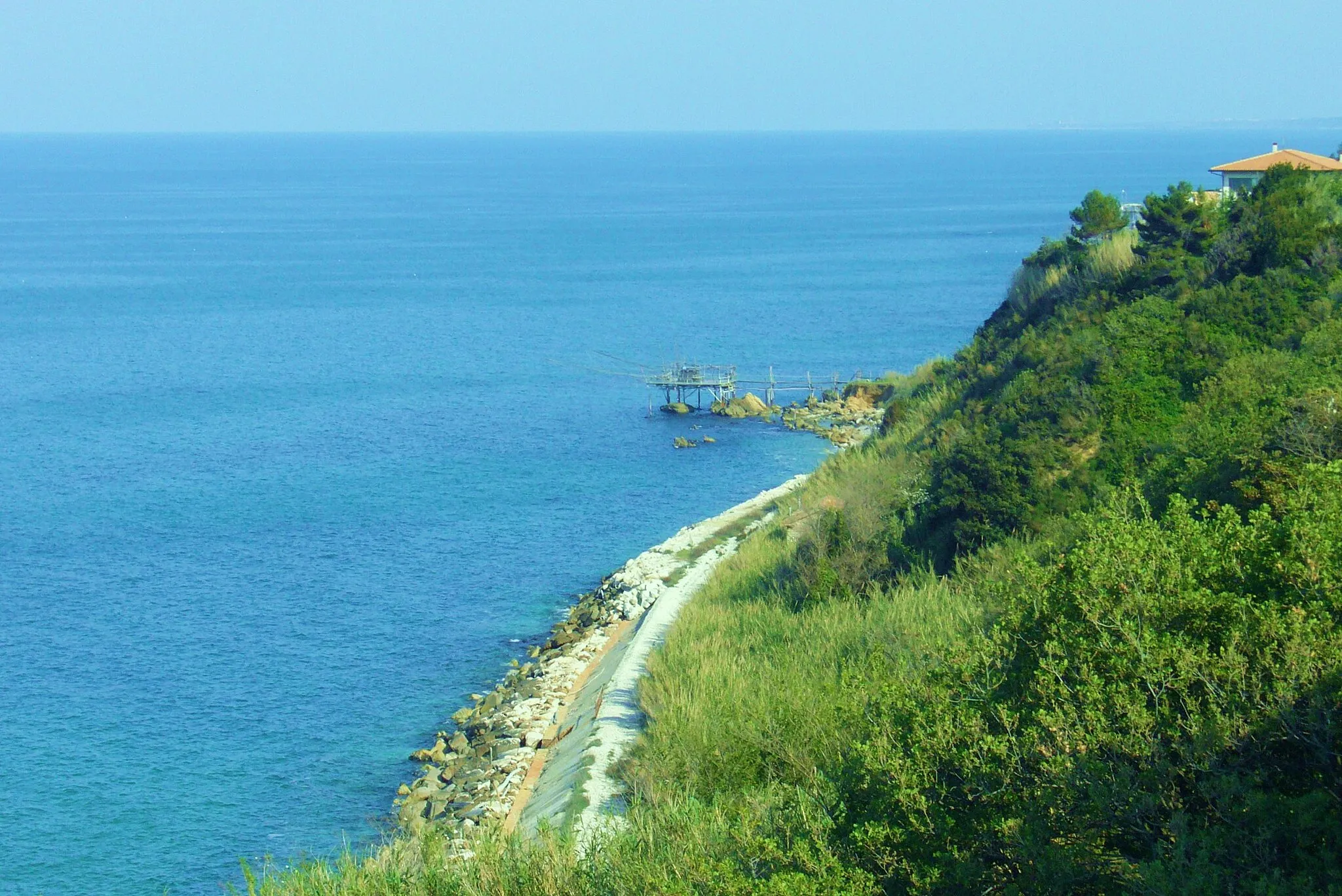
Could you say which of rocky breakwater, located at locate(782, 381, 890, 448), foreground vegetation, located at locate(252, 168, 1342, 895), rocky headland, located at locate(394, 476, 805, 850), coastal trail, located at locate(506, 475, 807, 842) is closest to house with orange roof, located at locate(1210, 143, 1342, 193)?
rocky breakwater, located at locate(782, 381, 890, 448)

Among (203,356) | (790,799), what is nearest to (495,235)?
(203,356)

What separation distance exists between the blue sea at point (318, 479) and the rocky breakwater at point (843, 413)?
A: 135cm

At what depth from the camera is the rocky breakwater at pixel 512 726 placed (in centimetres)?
2180

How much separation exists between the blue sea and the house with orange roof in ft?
54.9

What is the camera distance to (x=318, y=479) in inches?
1758

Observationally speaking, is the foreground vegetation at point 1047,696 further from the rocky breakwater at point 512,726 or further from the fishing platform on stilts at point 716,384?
the fishing platform on stilts at point 716,384

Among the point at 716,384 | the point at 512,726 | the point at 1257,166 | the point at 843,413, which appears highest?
the point at 1257,166

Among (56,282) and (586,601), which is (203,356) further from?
(586,601)

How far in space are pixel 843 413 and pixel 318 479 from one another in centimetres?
2183

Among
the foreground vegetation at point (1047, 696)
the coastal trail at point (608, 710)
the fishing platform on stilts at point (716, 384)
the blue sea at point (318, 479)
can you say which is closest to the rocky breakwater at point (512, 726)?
the coastal trail at point (608, 710)

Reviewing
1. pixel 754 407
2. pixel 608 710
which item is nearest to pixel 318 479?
pixel 754 407

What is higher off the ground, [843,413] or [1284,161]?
[1284,161]

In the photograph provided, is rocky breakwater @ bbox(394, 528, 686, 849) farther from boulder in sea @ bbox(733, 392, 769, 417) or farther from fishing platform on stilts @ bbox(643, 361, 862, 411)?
fishing platform on stilts @ bbox(643, 361, 862, 411)

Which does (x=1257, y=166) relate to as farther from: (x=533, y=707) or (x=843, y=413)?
(x=533, y=707)
